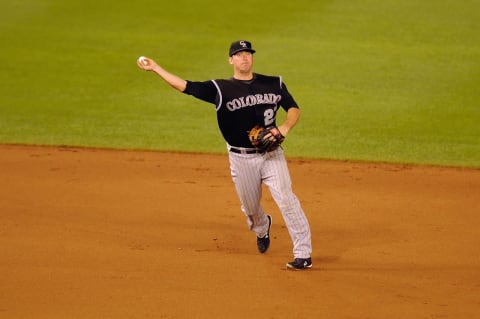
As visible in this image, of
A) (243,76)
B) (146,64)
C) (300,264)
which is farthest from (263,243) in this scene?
(146,64)

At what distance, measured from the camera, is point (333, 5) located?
58.5 ft

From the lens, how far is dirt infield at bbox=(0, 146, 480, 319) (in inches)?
289

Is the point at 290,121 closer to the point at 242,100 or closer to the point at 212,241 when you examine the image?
the point at 242,100

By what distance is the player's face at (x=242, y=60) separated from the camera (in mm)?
8188

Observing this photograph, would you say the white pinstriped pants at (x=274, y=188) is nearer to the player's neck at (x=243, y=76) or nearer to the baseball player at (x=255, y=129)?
the baseball player at (x=255, y=129)

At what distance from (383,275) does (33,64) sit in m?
9.13

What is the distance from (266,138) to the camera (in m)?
8.08

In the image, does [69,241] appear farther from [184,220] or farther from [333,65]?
[333,65]

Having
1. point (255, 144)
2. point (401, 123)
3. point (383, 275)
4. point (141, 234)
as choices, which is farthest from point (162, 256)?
point (401, 123)

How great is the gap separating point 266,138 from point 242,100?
408 millimetres

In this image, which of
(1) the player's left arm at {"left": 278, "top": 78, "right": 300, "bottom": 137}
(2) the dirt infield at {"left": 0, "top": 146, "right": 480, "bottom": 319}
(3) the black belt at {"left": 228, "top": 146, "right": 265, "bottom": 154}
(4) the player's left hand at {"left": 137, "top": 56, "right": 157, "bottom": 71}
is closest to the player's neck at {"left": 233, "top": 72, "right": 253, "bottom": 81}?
(1) the player's left arm at {"left": 278, "top": 78, "right": 300, "bottom": 137}

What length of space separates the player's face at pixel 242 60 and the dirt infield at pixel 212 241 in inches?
64.3

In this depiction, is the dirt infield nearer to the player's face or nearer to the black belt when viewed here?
the black belt

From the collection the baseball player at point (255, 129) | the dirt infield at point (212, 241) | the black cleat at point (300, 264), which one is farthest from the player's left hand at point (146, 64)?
the black cleat at point (300, 264)
